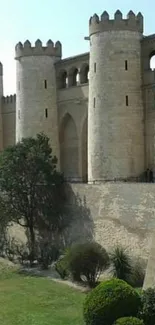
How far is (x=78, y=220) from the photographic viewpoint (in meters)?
27.9

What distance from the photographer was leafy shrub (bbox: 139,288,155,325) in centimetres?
1603

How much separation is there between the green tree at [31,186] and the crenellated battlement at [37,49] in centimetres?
880

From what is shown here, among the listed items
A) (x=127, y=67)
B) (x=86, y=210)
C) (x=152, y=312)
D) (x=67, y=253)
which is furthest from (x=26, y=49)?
(x=152, y=312)

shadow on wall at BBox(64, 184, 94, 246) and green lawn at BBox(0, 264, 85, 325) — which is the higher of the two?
shadow on wall at BBox(64, 184, 94, 246)

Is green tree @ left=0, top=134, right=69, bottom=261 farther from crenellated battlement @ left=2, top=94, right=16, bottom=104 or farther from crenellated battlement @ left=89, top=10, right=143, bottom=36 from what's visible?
crenellated battlement @ left=2, top=94, right=16, bottom=104

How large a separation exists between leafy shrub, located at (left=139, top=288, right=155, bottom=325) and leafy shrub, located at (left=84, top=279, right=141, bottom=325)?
0.51 ft

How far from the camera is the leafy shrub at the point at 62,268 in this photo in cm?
2442

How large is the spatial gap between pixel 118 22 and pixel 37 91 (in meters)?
8.04

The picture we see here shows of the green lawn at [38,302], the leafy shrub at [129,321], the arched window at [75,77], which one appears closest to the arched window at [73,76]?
the arched window at [75,77]

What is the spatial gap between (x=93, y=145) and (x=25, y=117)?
24.3ft

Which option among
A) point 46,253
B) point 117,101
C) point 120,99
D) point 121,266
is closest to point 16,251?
point 46,253

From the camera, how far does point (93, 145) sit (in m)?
30.5

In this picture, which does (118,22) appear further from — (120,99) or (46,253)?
(46,253)

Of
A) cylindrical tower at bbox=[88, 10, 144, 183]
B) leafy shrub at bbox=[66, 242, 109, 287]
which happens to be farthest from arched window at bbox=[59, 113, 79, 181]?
leafy shrub at bbox=[66, 242, 109, 287]
